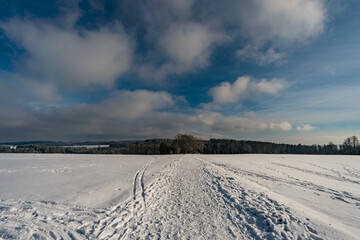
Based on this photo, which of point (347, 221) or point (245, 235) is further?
point (347, 221)

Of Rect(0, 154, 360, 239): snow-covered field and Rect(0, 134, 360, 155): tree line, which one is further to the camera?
Rect(0, 134, 360, 155): tree line

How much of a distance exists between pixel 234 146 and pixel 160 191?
86988 millimetres

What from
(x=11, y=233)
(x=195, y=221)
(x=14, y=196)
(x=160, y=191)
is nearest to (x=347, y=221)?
(x=195, y=221)

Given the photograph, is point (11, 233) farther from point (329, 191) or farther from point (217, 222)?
point (329, 191)

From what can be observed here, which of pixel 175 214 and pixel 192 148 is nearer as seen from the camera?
pixel 175 214

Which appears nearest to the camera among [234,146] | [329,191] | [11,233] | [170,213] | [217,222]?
[11,233]

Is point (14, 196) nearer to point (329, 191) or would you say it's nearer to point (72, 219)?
point (72, 219)

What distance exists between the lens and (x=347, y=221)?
5062mm

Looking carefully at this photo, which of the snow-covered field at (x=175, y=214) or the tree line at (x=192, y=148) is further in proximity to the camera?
the tree line at (x=192, y=148)

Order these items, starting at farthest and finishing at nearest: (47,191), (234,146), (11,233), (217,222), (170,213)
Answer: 1. (234,146)
2. (47,191)
3. (170,213)
4. (217,222)
5. (11,233)

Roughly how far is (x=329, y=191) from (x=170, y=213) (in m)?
9.35

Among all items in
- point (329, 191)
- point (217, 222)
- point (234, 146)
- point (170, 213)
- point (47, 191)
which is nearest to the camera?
point (217, 222)

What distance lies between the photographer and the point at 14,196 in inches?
284

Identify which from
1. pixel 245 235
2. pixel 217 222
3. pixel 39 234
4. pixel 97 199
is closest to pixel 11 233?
pixel 39 234
